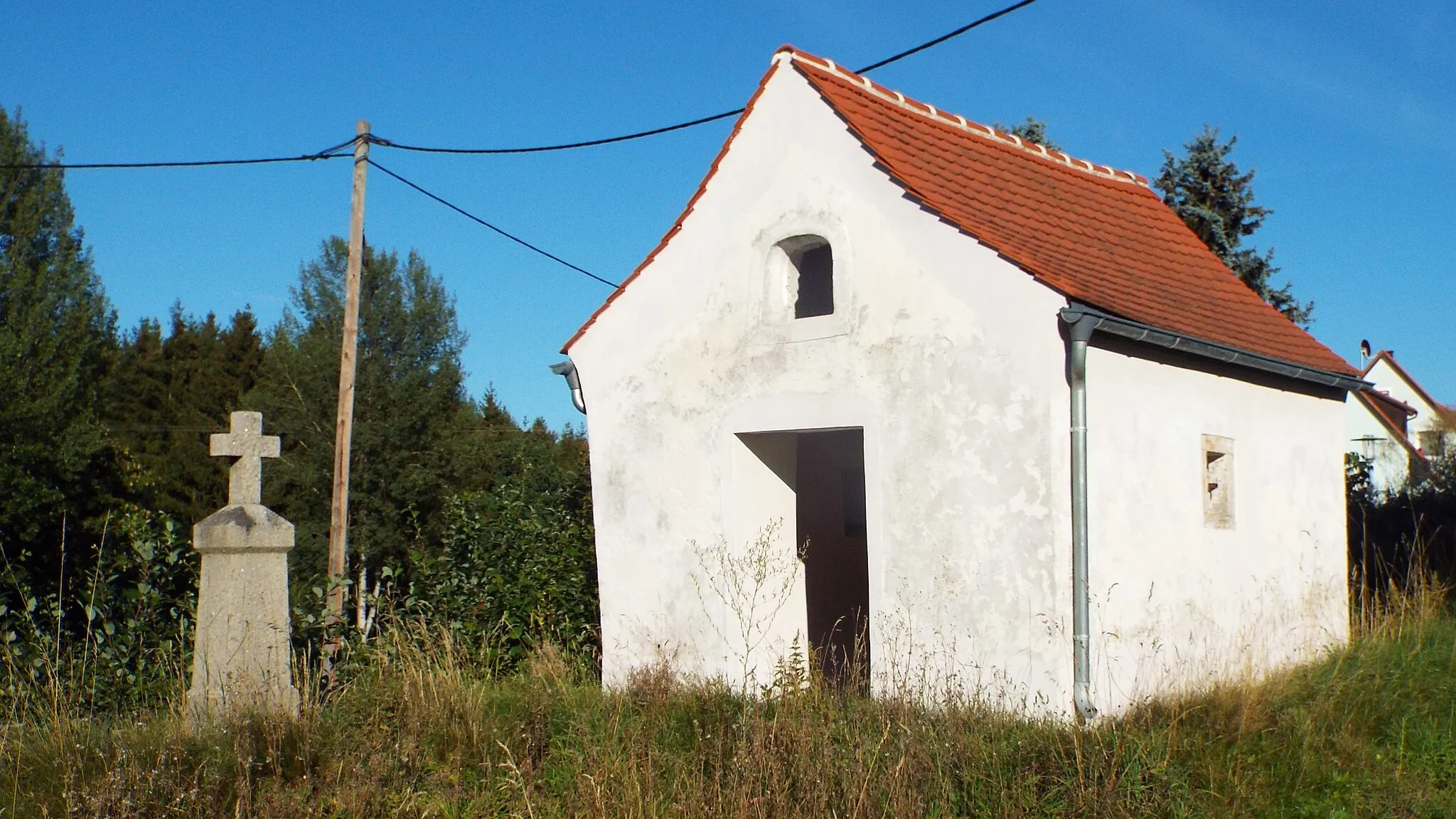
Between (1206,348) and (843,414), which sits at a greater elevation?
(1206,348)

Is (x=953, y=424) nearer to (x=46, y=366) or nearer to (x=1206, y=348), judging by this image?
(x=1206, y=348)

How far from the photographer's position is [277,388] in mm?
35281

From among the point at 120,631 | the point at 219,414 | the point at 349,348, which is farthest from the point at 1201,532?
the point at 219,414

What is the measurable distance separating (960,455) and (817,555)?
3581 millimetres

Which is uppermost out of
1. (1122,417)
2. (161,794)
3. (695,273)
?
(695,273)

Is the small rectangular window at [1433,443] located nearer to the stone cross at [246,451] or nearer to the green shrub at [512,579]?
the green shrub at [512,579]

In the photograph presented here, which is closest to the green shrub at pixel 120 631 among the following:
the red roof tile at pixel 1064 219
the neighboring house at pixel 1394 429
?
the red roof tile at pixel 1064 219

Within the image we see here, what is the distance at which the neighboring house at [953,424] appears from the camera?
25.0 feet

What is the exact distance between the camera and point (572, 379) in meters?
10.0

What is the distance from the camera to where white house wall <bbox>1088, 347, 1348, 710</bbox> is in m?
7.74

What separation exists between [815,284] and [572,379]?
225 cm

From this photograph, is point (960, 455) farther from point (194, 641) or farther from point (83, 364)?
point (83, 364)

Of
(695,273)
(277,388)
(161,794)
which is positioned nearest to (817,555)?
(695,273)

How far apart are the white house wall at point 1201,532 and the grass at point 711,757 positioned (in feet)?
1.76
